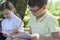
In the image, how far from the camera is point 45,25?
2666mm

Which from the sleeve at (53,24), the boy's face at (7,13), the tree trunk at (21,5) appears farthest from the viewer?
the tree trunk at (21,5)

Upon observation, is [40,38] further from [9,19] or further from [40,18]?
[9,19]

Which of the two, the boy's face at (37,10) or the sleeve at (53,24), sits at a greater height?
the boy's face at (37,10)

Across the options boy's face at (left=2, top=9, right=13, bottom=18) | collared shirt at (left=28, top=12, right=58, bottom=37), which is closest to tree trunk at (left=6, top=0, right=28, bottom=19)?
boy's face at (left=2, top=9, right=13, bottom=18)

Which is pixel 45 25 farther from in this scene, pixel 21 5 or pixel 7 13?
pixel 21 5

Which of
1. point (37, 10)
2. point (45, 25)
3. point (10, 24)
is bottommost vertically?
point (10, 24)

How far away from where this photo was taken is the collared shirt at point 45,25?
258cm

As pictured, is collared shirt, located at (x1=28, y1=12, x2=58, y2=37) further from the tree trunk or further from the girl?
the tree trunk

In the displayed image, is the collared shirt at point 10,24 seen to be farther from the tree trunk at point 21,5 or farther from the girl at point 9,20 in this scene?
the tree trunk at point 21,5

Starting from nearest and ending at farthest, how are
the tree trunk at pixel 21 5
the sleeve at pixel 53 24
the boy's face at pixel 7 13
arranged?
the sleeve at pixel 53 24 → the boy's face at pixel 7 13 → the tree trunk at pixel 21 5

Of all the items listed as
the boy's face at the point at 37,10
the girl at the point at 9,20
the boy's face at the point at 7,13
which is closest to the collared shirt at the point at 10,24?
the girl at the point at 9,20

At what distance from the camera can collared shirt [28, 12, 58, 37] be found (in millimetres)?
2584

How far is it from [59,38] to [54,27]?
0.49 ft

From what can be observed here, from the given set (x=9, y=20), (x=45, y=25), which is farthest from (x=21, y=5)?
(x=45, y=25)
